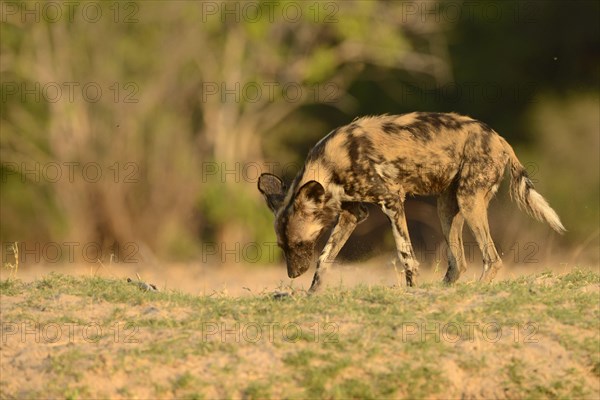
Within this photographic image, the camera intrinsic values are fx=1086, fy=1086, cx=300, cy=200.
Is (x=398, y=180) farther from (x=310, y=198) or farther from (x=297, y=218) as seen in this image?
(x=297, y=218)

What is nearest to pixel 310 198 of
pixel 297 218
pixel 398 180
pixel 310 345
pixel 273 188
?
pixel 297 218

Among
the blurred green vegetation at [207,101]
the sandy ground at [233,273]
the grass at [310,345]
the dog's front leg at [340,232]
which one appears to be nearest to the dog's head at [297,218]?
the dog's front leg at [340,232]

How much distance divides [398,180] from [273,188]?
0.93 metres

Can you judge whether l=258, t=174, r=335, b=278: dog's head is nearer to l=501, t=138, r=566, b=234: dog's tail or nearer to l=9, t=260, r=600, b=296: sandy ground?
l=9, t=260, r=600, b=296: sandy ground

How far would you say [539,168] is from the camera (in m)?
16.9

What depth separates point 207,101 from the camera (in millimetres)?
17016

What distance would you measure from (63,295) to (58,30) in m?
10.3

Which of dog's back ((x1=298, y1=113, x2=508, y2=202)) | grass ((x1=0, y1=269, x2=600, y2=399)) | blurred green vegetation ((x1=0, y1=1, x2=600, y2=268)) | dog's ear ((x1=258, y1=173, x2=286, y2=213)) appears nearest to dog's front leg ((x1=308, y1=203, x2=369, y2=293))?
dog's back ((x1=298, y1=113, x2=508, y2=202))

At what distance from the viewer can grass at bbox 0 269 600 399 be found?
546cm

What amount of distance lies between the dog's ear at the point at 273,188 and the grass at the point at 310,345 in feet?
4.94

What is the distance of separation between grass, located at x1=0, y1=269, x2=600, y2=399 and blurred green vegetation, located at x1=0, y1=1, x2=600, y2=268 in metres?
8.55

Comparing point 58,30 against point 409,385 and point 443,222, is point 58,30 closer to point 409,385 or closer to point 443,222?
point 443,222

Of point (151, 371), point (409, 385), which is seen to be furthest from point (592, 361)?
point (151, 371)

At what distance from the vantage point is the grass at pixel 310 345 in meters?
5.46
